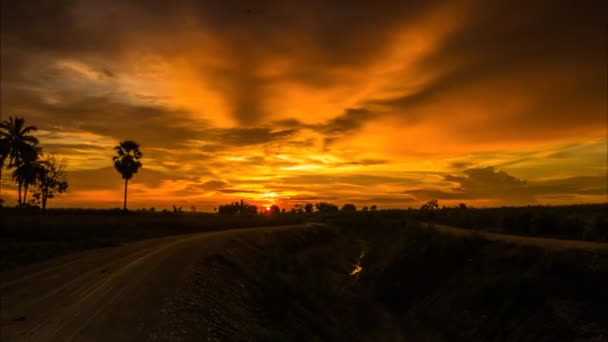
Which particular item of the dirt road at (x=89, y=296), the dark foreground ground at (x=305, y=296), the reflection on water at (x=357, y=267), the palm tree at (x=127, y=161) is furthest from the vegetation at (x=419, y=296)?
the palm tree at (x=127, y=161)

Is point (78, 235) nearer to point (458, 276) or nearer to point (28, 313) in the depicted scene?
point (28, 313)

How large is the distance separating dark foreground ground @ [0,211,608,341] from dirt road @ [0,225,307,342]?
6 centimetres

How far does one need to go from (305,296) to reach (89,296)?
12589 mm

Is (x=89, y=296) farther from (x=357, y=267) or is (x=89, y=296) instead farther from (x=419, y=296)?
(x=357, y=267)

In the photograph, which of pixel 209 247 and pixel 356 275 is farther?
pixel 356 275

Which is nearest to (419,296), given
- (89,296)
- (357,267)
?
(357,267)

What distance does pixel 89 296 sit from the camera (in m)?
15.6

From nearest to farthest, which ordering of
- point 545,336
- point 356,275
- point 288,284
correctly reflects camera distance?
point 545,336, point 288,284, point 356,275

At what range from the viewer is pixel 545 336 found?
57.0 ft

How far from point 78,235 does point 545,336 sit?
37232mm

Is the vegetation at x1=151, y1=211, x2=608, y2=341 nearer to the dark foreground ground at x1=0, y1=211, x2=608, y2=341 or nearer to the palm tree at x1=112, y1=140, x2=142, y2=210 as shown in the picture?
the dark foreground ground at x1=0, y1=211, x2=608, y2=341

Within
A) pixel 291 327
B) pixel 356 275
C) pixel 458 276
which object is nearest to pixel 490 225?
pixel 356 275

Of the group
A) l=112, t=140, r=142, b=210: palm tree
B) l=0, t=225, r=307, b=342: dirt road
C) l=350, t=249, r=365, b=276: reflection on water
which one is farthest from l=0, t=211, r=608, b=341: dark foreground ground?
l=112, t=140, r=142, b=210: palm tree

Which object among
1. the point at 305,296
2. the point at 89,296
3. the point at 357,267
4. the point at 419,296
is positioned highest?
the point at 89,296
